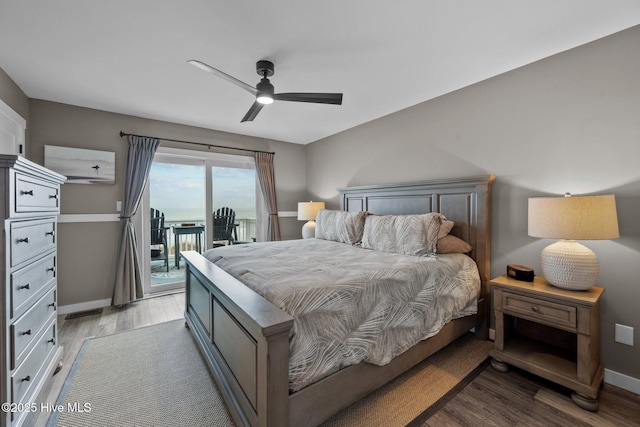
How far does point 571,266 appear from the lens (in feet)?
6.04

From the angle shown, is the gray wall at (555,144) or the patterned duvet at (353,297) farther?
the gray wall at (555,144)

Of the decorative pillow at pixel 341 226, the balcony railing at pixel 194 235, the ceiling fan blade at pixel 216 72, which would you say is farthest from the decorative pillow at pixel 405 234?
the balcony railing at pixel 194 235

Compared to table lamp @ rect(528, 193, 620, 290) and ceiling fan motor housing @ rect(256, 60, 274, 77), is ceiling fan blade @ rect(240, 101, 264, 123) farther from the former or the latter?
table lamp @ rect(528, 193, 620, 290)

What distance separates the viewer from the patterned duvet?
1404 millimetres

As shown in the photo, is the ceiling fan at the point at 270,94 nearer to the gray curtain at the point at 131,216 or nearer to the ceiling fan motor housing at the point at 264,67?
the ceiling fan motor housing at the point at 264,67

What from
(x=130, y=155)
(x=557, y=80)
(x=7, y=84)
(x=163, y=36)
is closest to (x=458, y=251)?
(x=557, y=80)

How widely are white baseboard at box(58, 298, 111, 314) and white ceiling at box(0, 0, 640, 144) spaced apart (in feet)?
7.94

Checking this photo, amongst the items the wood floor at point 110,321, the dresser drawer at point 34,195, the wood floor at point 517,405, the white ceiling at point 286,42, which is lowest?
the wood floor at point 517,405

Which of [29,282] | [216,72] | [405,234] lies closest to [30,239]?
[29,282]

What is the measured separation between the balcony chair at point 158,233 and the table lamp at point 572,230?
4.36 meters

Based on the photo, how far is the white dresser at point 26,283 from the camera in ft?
4.34

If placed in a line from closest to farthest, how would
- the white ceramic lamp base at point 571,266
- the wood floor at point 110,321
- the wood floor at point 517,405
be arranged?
1. the wood floor at point 517,405
2. the white ceramic lamp base at point 571,266
3. the wood floor at point 110,321

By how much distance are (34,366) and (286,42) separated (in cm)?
270

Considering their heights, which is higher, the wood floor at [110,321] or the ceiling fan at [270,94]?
the ceiling fan at [270,94]
